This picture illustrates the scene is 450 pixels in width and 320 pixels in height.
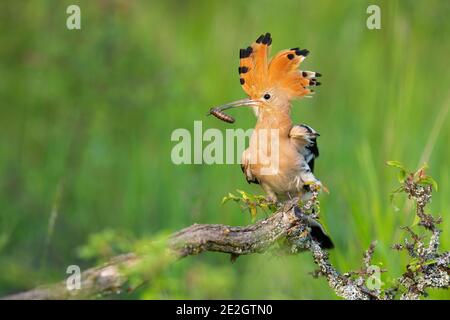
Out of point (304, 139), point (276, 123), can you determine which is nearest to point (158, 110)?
point (276, 123)

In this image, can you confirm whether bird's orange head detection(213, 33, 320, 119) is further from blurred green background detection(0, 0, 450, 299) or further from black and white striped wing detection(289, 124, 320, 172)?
blurred green background detection(0, 0, 450, 299)

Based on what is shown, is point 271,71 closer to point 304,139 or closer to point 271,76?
point 271,76

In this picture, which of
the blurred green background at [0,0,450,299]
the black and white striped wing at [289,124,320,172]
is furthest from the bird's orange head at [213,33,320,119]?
the blurred green background at [0,0,450,299]

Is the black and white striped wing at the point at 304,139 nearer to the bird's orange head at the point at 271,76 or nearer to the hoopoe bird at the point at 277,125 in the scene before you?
the hoopoe bird at the point at 277,125

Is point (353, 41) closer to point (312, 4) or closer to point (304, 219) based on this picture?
point (312, 4)

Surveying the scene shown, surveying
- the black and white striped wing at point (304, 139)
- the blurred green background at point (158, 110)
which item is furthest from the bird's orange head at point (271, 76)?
the blurred green background at point (158, 110)
